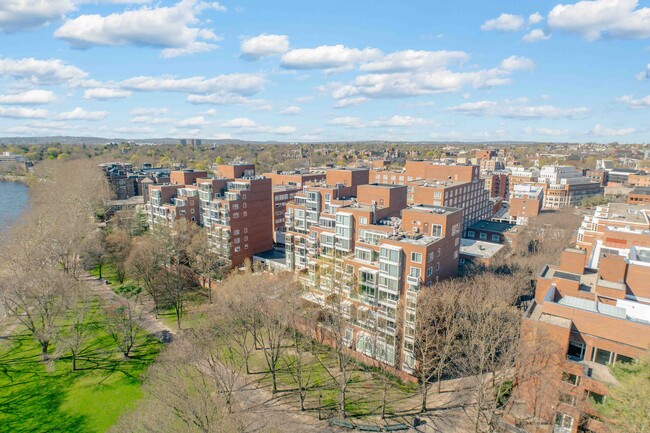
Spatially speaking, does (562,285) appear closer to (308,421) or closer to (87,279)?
(308,421)

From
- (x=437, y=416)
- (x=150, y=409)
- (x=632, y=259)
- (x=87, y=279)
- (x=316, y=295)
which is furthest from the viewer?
(x=87, y=279)

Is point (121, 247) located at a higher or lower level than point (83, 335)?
higher

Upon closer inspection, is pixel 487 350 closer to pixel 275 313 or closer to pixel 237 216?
pixel 275 313

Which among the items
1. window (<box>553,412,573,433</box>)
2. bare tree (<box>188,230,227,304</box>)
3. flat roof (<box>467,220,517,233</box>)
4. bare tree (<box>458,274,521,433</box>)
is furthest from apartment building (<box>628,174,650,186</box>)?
bare tree (<box>188,230,227,304</box>)

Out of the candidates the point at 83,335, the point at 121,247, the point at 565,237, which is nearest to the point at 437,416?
the point at 83,335

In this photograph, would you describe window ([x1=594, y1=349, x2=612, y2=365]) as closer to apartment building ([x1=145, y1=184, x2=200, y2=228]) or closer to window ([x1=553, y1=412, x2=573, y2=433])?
window ([x1=553, y1=412, x2=573, y2=433])

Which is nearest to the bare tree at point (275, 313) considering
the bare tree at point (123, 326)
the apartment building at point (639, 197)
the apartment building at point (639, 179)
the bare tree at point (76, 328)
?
the bare tree at point (123, 326)

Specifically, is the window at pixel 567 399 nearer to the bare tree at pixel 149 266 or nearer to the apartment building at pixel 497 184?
the bare tree at pixel 149 266
